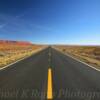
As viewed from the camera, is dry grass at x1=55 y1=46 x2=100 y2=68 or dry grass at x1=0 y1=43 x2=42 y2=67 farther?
dry grass at x1=0 y1=43 x2=42 y2=67

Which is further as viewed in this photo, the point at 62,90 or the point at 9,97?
the point at 62,90

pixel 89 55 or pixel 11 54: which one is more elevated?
pixel 89 55

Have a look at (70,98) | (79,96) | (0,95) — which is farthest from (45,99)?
(0,95)

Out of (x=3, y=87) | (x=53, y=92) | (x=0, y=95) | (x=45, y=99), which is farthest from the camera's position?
(x=3, y=87)

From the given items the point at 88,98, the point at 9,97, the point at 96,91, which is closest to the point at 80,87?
the point at 96,91

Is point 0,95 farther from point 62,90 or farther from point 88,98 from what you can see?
point 88,98

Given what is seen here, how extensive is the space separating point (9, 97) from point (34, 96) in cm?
91

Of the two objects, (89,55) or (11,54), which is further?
(11,54)

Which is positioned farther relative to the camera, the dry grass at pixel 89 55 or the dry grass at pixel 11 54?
the dry grass at pixel 11 54

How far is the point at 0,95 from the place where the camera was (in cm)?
595

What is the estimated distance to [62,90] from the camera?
21.6 ft

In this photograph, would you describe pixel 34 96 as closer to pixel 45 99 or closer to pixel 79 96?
pixel 45 99

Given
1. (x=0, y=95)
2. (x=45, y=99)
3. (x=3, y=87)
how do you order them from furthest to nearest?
(x=3, y=87) < (x=0, y=95) < (x=45, y=99)

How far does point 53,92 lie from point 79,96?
1052 millimetres
